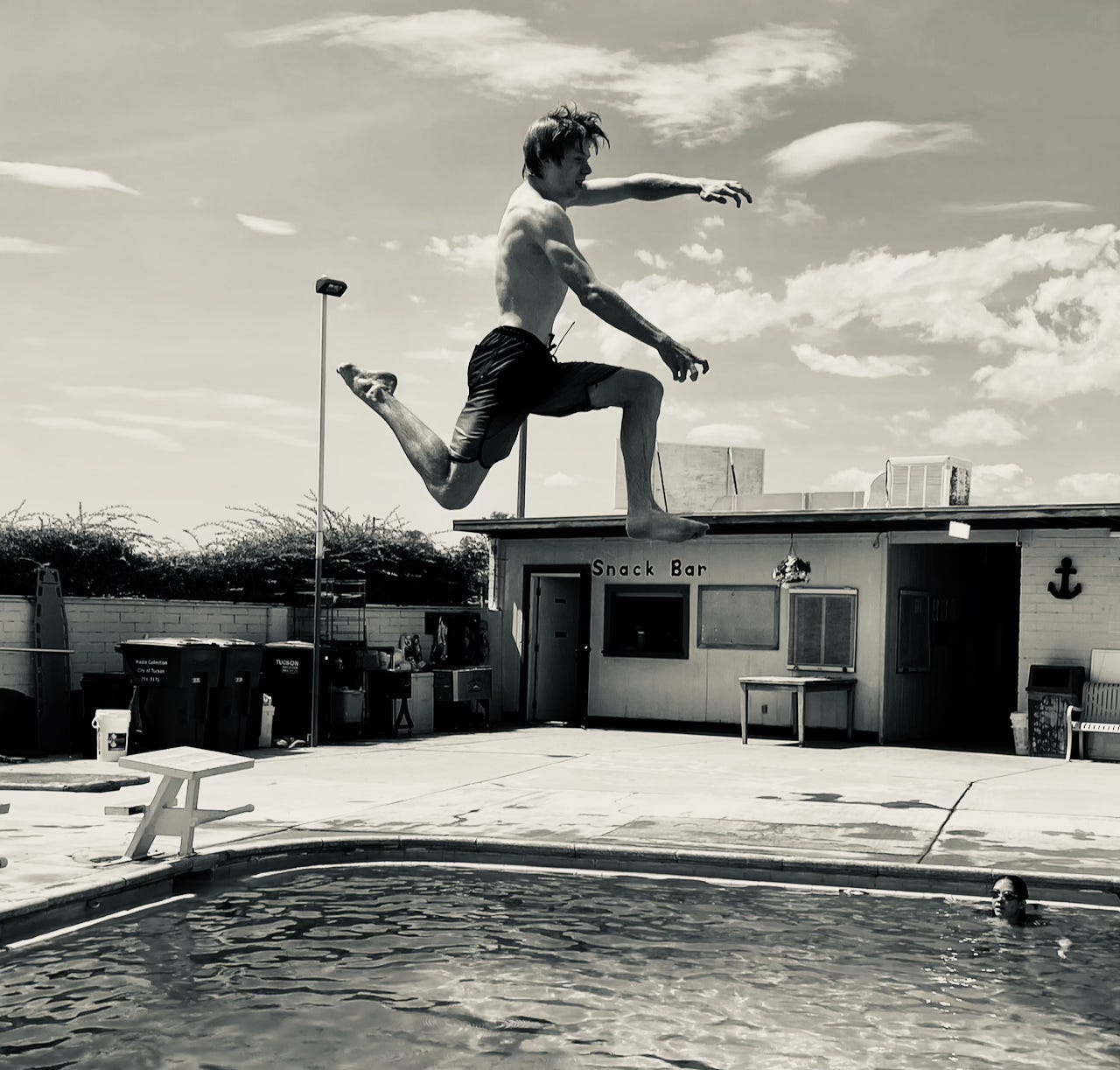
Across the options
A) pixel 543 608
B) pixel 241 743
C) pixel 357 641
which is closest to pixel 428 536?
pixel 543 608

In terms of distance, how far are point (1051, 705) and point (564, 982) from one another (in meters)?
10.8

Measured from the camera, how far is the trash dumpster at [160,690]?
532 inches

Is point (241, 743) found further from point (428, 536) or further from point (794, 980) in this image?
point (428, 536)

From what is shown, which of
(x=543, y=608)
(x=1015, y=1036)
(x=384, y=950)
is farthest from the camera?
(x=543, y=608)

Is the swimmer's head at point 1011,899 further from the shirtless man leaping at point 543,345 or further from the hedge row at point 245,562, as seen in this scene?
the hedge row at point 245,562

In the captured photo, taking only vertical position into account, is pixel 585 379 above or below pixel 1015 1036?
above

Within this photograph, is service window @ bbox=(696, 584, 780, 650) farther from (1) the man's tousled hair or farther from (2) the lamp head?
(1) the man's tousled hair

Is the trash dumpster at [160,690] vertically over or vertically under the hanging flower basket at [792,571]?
under

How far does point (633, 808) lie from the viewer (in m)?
10.6

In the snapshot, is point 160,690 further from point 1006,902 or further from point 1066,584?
point 1066,584

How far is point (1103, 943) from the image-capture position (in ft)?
22.8

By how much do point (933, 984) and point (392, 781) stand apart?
6.69 meters

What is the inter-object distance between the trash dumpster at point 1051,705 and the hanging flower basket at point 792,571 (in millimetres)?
2870

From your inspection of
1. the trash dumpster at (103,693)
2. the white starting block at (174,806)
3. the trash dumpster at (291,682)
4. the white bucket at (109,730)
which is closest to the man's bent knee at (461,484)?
the white starting block at (174,806)
